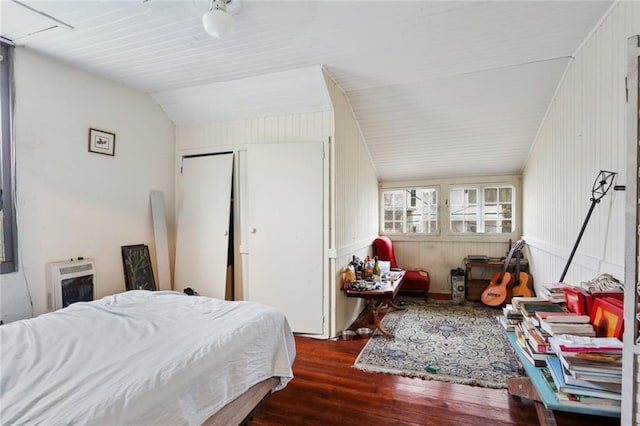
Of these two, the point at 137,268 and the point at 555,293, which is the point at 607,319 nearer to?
the point at 555,293

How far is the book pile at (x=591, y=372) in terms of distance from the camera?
120 centimetres

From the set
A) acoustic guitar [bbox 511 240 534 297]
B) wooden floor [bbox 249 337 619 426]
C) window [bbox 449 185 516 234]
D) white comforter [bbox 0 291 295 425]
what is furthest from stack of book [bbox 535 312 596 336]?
window [bbox 449 185 516 234]

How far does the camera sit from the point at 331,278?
121 inches

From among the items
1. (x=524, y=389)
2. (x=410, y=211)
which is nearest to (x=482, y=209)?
(x=410, y=211)

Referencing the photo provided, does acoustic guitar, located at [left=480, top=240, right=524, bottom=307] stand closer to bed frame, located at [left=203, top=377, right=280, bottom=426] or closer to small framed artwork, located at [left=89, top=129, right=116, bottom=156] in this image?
bed frame, located at [left=203, top=377, right=280, bottom=426]

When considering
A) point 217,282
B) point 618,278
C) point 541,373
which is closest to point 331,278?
point 217,282

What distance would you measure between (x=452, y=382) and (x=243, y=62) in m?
3.14

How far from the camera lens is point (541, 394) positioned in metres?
1.34

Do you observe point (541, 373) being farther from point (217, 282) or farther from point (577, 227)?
point (217, 282)

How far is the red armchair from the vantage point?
14.5ft

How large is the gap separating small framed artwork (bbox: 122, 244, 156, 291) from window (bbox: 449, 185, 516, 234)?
431 cm

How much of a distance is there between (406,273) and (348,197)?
5.77 feet

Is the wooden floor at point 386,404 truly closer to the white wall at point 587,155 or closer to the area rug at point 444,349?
the area rug at point 444,349

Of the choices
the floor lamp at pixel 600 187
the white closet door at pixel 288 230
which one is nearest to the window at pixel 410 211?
the white closet door at pixel 288 230
